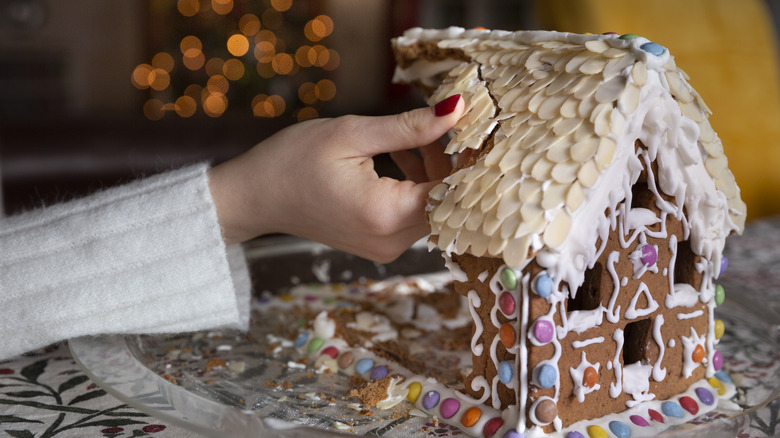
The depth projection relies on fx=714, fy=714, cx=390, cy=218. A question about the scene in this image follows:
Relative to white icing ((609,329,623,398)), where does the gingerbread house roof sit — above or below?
above

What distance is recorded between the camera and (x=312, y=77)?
497 cm

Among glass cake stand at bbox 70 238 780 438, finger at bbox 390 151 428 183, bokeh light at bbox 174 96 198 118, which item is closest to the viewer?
glass cake stand at bbox 70 238 780 438

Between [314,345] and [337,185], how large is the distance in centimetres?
28

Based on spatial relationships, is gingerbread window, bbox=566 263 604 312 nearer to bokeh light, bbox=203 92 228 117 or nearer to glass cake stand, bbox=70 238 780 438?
glass cake stand, bbox=70 238 780 438

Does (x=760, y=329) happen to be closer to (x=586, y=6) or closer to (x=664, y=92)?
(x=664, y=92)

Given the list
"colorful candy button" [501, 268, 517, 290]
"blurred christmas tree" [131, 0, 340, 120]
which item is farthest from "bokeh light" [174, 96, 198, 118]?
"colorful candy button" [501, 268, 517, 290]

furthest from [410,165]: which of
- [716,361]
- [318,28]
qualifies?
[318,28]

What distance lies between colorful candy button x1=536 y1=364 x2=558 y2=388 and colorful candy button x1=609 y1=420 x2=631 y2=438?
100 millimetres

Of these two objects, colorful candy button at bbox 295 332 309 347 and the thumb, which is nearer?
the thumb

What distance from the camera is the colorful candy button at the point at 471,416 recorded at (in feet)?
2.47

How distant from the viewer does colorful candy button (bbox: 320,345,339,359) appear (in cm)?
99

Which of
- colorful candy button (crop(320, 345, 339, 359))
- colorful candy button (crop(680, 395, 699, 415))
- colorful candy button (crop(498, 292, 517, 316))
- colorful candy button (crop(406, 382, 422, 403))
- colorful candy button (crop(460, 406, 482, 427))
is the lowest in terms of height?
colorful candy button (crop(320, 345, 339, 359))

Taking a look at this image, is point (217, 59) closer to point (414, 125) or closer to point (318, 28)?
point (318, 28)

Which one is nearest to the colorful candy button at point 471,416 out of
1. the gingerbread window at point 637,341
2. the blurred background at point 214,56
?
the gingerbread window at point 637,341
